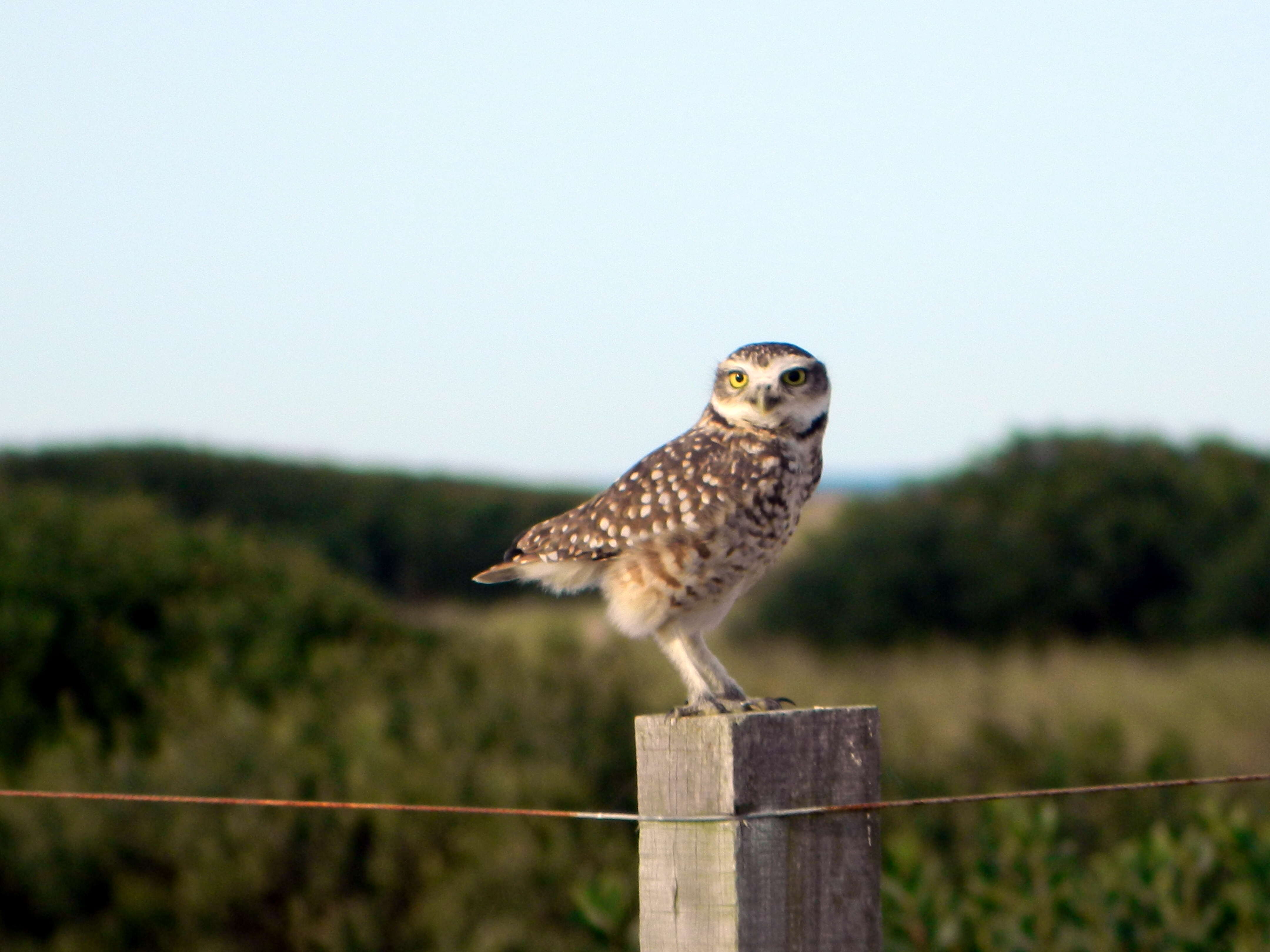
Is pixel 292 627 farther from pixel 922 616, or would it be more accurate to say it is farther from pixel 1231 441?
pixel 1231 441

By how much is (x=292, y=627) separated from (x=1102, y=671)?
758 centimetres

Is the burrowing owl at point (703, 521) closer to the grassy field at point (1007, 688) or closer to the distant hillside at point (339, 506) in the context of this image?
the grassy field at point (1007, 688)

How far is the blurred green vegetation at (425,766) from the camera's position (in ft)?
14.8

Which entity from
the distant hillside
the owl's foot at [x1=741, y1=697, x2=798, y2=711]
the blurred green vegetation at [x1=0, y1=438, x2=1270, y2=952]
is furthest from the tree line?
the owl's foot at [x1=741, y1=697, x2=798, y2=711]

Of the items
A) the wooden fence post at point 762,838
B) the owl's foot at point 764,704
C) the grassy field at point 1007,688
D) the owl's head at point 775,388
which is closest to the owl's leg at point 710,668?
the owl's foot at point 764,704

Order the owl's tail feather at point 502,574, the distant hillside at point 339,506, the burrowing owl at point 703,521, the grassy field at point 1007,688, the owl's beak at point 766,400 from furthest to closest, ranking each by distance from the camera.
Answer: the distant hillside at point 339,506
the grassy field at point 1007,688
the owl's tail feather at point 502,574
the owl's beak at point 766,400
the burrowing owl at point 703,521

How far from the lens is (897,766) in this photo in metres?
7.45

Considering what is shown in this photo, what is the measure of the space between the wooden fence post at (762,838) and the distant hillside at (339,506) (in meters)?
20.3

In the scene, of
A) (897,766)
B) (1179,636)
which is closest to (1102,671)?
(1179,636)

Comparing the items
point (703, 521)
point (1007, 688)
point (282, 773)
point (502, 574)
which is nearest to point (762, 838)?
point (703, 521)

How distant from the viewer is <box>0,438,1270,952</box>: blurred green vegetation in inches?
177

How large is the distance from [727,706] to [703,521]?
43 cm

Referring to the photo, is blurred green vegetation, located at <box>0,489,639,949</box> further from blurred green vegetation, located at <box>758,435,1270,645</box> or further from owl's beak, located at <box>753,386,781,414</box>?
blurred green vegetation, located at <box>758,435,1270,645</box>

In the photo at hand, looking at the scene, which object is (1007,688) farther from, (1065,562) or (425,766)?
(425,766)
